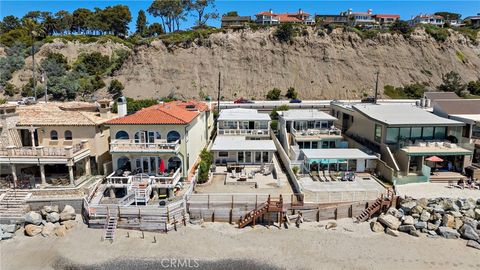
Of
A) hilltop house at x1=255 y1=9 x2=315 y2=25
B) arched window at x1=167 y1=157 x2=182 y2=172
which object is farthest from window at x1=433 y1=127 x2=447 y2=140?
hilltop house at x1=255 y1=9 x2=315 y2=25

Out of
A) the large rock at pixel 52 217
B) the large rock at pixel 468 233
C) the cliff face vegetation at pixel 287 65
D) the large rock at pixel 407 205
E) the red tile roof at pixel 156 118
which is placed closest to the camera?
the large rock at pixel 468 233

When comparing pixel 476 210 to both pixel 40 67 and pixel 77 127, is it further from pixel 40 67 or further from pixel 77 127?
pixel 40 67

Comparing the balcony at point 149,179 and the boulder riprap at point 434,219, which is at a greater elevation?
the balcony at point 149,179

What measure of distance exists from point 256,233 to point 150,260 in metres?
6.22

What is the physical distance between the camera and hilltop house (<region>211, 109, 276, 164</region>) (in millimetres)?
28281

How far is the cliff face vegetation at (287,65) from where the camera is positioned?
224ft

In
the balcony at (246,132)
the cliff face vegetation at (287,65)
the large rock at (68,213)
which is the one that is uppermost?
the cliff face vegetation at (287,65)

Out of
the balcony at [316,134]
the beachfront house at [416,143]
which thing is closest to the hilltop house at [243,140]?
the balcony at [316,134]

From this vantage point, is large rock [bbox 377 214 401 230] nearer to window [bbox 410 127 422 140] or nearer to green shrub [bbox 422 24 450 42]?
window [bbox 410 127 422 140]

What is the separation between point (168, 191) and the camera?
2205 cm

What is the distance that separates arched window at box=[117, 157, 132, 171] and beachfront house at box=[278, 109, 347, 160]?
1377 cm

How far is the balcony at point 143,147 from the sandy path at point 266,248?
5.80 metres

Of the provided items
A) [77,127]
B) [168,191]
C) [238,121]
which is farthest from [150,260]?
[238,121]

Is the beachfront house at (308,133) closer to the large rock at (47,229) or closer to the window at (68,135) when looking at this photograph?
the window at (68,135)
